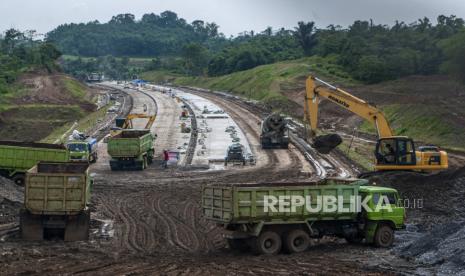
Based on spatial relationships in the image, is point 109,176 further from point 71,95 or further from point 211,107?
point 71,95

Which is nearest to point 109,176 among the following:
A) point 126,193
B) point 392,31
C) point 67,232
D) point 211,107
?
point 126,193

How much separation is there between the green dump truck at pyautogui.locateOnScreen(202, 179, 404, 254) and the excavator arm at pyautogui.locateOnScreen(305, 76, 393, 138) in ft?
55.5

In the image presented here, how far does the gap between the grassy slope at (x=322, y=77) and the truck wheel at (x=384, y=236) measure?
38.2m

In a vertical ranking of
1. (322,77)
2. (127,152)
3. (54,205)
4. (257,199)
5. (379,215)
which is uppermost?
(322,77)

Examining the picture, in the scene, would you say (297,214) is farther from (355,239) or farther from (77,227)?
(77,227)

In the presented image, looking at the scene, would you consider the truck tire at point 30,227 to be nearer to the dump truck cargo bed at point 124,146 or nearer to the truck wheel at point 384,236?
the truck wheel at point 384,236

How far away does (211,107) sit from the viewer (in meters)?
106

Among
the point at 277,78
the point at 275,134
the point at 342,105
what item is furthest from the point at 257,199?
the point at 277,78

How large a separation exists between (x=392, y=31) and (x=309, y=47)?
2106cm

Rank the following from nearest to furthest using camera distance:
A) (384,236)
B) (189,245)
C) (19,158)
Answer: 1. (384,236)
2. (189,245)
3. (19,158)

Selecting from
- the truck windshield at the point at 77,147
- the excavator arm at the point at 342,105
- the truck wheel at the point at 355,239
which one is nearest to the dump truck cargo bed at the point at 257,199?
the truck wheel at the point at 355,239

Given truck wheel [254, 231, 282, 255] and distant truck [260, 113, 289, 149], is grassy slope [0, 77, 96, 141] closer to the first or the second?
A: distant truck [260, 113, 289, 149]

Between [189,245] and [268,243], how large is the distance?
3813 mm

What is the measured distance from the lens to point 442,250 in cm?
2411
